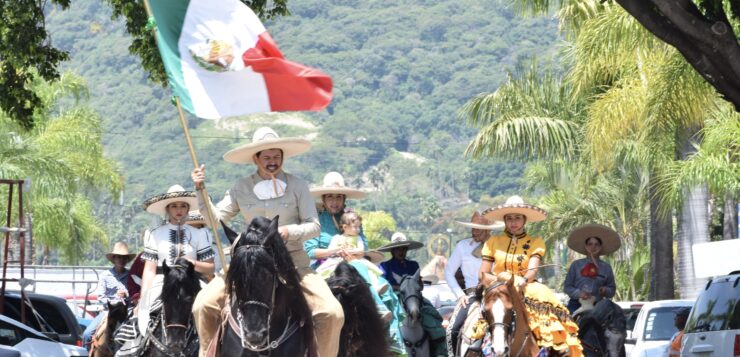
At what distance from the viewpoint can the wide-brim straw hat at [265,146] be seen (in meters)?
12.1

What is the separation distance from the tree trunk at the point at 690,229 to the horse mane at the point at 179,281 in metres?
15.0

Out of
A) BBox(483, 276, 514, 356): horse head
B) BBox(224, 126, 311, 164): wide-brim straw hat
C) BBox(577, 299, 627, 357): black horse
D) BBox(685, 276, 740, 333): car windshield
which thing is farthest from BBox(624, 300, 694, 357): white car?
BBox(224, 126, 311, 164): wide-brim straw hat

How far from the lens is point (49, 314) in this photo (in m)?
22.5

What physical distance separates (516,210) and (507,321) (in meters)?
2.24

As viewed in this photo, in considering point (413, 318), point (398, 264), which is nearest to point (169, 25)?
point (413, 318)

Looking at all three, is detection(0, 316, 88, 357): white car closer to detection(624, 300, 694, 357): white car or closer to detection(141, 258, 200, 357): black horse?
detection(141, 258, 200, 357): black horse

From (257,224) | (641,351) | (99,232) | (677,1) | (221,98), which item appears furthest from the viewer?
(99,232)

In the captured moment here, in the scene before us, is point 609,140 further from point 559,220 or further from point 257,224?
point 559,220

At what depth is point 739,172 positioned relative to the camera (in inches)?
933

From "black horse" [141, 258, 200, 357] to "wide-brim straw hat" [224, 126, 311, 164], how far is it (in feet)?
4.87

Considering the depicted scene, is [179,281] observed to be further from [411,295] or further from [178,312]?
[411,295]

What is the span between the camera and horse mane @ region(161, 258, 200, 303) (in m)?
13.6

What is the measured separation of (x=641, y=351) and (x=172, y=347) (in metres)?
10.7

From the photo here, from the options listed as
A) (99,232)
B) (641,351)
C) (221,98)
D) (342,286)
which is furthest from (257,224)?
(99,232)
